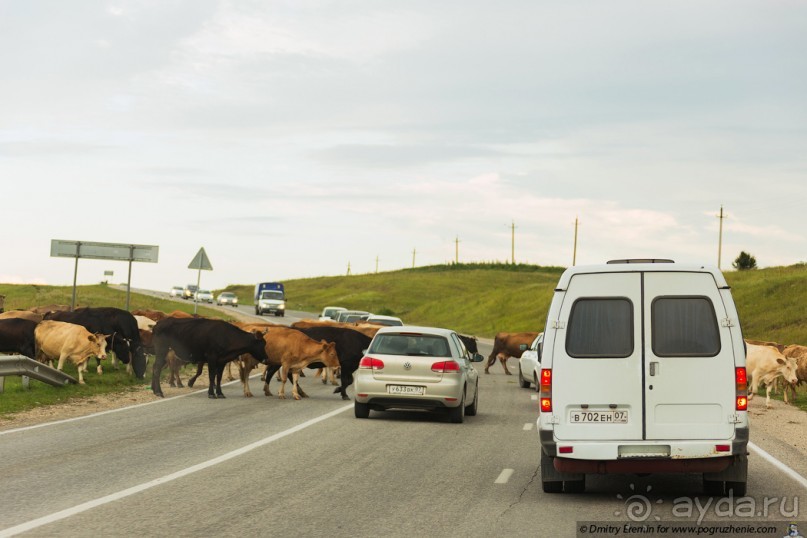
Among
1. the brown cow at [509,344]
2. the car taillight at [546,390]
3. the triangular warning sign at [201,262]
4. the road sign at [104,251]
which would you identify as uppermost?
the road sign at [104,251]

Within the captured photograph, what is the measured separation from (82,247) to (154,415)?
25068 millimetres

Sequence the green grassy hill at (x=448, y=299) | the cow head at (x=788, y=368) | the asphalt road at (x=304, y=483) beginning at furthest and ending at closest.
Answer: the green grassy hill at (x=448, y=299) → the cow head at (x=788, y=368) → the asphalt road at (x=304, y=483)

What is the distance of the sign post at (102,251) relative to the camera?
40.1 m

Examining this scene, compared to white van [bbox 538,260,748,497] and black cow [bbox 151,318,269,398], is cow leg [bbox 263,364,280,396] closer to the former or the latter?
black cow [bbox 151,318,269,398]

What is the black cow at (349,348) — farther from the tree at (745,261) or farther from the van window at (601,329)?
the tree at (745,261)

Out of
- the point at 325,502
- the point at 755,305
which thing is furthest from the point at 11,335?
the point at 755,305

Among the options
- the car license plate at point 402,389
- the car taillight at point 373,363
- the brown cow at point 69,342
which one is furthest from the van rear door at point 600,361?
the brown cow at point 69,342

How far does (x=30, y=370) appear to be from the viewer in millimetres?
20656

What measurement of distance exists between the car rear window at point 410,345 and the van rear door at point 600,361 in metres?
7.99

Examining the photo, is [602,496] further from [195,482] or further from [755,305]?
[755,305]

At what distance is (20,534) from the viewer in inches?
316

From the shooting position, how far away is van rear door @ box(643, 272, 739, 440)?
1017 centimetres

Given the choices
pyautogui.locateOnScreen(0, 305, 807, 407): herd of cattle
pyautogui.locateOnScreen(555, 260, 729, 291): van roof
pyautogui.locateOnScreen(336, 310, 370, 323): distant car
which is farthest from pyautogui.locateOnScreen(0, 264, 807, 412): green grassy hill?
pyautogui.locateOnScreen(336, 310, 370, 323): distant car

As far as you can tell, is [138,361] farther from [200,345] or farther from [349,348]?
[349,348]
